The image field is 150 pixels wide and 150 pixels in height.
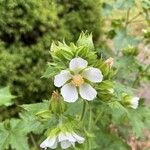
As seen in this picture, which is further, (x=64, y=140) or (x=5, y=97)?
(x=5, y=97)

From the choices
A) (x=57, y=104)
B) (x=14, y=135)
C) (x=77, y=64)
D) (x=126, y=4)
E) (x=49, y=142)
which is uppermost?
(x=126, y=4)

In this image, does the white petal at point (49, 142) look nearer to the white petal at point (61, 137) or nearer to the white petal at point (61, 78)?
the white petal at point (61, 137)

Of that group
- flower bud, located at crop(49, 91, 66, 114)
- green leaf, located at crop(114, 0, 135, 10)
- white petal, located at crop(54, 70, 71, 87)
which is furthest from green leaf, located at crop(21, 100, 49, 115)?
green leaf, located at crop(114, 0, 135, 10)

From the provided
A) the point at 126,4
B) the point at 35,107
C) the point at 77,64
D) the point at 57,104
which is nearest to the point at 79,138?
the point at 57,104

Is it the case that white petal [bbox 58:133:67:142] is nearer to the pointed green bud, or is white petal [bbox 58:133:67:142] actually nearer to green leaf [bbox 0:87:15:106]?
Answer: the pointed green bud

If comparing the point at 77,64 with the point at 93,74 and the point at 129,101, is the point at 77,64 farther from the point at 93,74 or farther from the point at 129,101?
the point at 129,101

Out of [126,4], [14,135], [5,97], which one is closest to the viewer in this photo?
[14,135]

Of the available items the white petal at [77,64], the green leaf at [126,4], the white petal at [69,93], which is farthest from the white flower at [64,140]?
the green leaf at [126,4]
